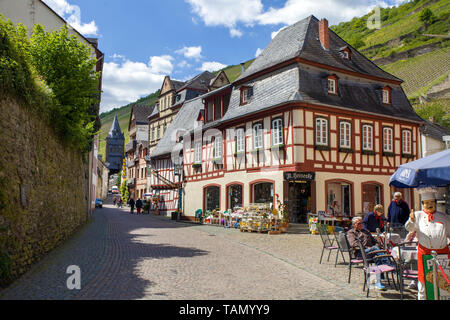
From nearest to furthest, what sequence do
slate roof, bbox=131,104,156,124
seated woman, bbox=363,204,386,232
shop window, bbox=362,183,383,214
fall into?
seated woman, bbox=363,204,386,232 → shop window, bbox=362,183,383,214 → slate roof, bbox=131,104,156,124

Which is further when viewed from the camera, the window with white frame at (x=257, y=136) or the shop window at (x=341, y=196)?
the window with white frame at (x=257, y=136)

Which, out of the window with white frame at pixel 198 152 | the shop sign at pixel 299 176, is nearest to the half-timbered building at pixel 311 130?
the shop sign at pixel 299 176

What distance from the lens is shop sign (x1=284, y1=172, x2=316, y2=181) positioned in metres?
19.3

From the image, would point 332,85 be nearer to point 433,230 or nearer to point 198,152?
point 198,152

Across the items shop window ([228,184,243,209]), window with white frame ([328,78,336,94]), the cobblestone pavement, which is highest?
window with white frame ([328,78,336,94])

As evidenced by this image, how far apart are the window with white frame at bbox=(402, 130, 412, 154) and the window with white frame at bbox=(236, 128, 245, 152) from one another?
8.89 m

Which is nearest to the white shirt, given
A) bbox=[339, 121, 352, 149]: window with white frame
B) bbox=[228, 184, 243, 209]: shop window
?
bbox=[339, 121, 352, 149]: window with white frame

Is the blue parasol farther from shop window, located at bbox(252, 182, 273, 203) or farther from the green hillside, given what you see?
the green hillside

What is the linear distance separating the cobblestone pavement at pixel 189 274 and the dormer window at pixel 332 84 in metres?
10.3

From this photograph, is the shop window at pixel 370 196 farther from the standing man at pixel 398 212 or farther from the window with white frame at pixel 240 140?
the standing man at pixel 398 212

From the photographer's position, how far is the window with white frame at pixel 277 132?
20.3 m

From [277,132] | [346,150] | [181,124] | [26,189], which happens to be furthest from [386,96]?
[26,189]

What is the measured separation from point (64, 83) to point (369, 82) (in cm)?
1719

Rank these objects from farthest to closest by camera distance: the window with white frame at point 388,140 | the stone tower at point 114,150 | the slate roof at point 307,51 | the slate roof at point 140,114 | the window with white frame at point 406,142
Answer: the stone tower at point 114,150 → the slate roof at point 140,114 → the window with white frame at point 406,142 → the window with white frame at point 388,140 → the slate roof at point 307,51
